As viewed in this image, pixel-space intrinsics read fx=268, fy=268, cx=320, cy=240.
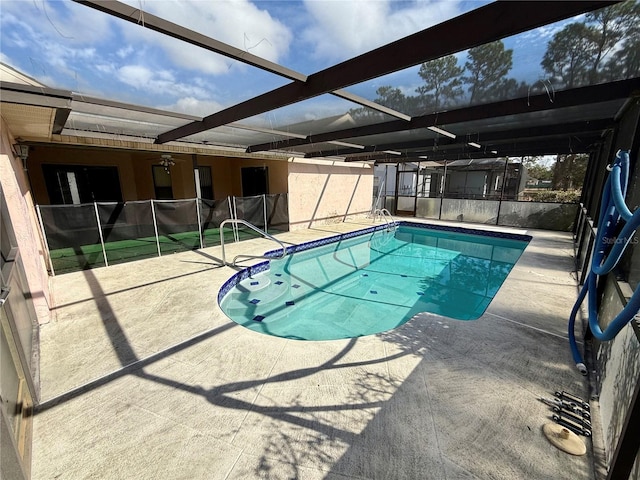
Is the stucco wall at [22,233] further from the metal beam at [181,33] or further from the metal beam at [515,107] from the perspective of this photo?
the metal beam at [515,107]

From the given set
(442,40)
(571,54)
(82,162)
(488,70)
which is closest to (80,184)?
(82,162)

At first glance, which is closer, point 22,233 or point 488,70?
point 488,70

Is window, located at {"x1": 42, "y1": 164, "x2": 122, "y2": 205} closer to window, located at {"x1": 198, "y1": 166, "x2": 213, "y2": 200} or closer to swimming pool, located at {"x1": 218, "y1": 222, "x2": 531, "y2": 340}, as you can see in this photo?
window, located at {"x1": 198, "y1": 166, "x2": 213, "y2": 200}

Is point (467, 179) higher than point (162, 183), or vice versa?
Answer: point (162, 183)

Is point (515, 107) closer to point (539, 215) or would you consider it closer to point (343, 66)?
point (343, 66)

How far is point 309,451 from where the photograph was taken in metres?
1.74

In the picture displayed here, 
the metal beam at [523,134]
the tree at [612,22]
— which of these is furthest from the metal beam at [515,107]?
the metal beam at [523,134]

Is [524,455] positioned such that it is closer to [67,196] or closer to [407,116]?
[407,116]

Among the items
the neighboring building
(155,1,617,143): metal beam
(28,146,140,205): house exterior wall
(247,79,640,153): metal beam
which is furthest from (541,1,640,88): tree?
the neighboring building

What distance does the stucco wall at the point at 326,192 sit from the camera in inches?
370

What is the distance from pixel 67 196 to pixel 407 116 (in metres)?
10.3

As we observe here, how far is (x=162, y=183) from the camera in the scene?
34.1 feet

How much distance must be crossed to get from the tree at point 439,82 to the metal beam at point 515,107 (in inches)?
17.3

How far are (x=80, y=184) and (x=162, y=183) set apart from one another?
242 centimetres
